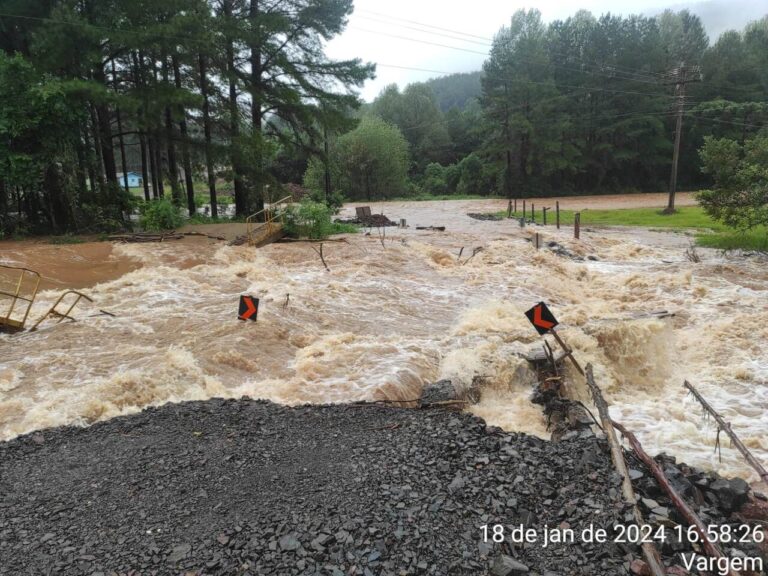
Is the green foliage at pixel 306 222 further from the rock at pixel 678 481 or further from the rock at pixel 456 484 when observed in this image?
the rock at pixel 678 481

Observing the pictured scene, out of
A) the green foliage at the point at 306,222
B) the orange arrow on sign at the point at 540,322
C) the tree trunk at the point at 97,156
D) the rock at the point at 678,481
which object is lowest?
the rock at the point at 678,481

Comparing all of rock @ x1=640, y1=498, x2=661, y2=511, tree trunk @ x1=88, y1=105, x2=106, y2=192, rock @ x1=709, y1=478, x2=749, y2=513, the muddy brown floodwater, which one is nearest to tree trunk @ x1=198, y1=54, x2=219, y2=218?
tree trunk @ x1=88, y1=105, x2=106, y2=192

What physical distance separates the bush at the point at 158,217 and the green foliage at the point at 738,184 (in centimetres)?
2041

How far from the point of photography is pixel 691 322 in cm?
1135

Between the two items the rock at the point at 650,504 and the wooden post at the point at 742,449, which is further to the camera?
the wooden post at the point at 742,449

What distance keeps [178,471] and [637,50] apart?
6314cm

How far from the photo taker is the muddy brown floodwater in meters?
7.48

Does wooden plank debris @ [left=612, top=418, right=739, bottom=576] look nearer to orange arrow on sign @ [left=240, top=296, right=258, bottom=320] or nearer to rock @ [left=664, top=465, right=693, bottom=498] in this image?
rock @ [left=664, top=465, right=693, bottom=498]

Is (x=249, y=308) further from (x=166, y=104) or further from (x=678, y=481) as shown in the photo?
(x=166, y=104)

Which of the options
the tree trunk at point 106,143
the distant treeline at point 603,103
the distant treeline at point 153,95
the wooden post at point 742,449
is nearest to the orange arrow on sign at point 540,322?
the wooden post at point 742,449

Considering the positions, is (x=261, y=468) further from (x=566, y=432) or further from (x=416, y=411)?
(x=566, y=432)

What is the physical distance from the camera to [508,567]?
3730 millimetres

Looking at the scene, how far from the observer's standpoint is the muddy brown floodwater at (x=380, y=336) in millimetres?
7480

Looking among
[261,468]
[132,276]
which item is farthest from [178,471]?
[132,276]
